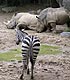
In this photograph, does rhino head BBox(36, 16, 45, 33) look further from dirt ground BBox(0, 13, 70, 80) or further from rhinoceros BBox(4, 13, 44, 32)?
dirt ground BBox(0, 13, 70, 80)

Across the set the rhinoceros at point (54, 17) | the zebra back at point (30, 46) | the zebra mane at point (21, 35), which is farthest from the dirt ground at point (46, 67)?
the rhinoceros at point (54, 17)

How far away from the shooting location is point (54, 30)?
Result: 45.8 feet

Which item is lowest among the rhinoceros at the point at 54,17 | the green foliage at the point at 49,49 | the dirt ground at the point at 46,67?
the green foliage at the point at 49,49

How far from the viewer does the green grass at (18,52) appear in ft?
29.1

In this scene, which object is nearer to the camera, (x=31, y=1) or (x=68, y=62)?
(x=68, y=62)

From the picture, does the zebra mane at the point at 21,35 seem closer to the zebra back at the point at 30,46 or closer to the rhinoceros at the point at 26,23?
the zebra back at the point at 30,46

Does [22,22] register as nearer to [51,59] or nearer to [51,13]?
[51,13]

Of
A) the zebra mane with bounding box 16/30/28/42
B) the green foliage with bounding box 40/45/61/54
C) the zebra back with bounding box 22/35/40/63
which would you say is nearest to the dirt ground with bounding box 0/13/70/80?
the green foliage with bounding box 40/45/61/54

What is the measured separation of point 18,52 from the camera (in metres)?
9.72

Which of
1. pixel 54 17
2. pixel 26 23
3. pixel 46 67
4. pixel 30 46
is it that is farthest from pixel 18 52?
pixel 26 23

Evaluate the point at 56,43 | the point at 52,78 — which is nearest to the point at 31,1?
the point at 56,43

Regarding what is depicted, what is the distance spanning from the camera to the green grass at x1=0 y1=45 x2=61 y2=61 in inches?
350

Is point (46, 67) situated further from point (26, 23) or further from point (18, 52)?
point (26, 23)

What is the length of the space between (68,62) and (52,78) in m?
1.54
